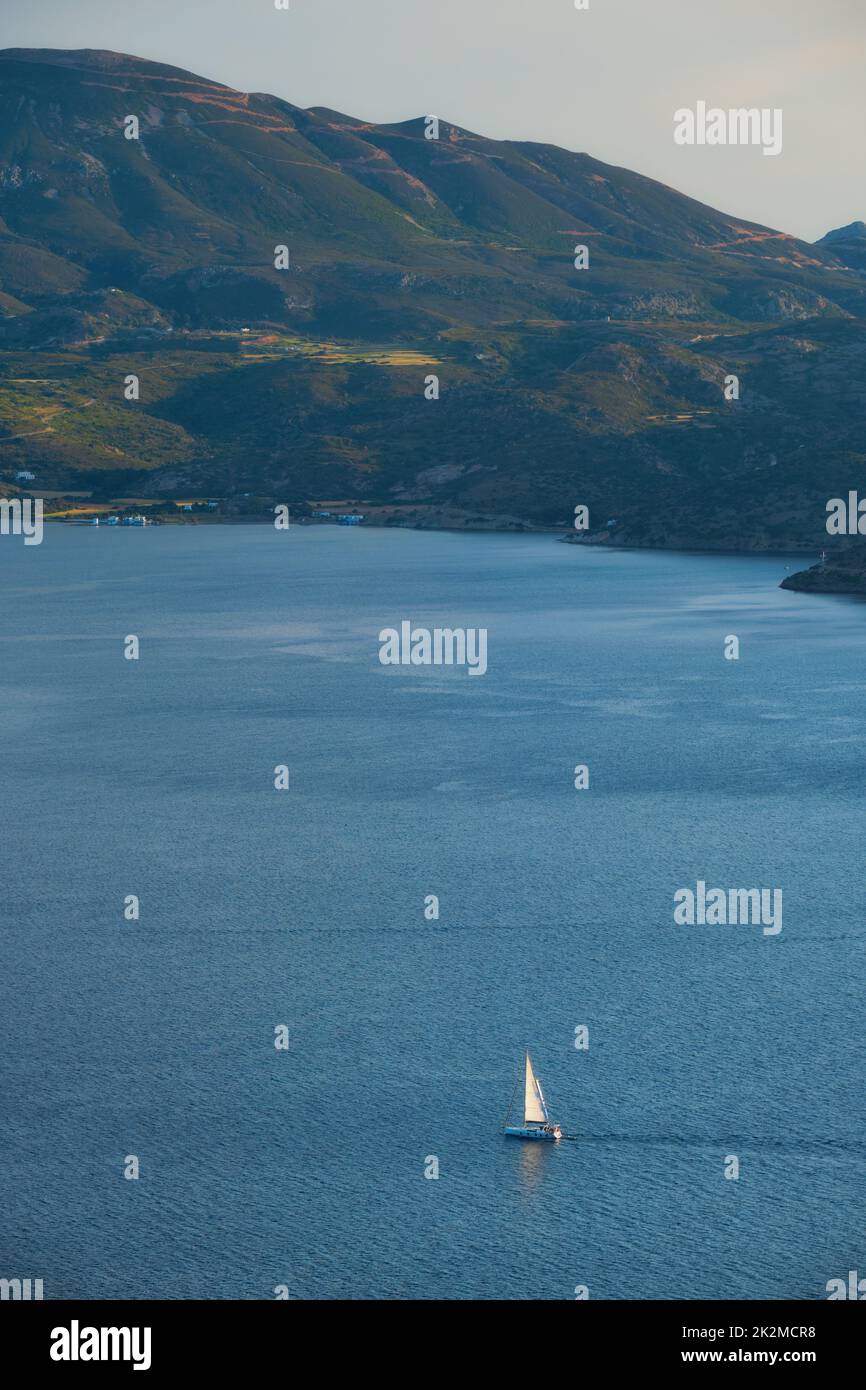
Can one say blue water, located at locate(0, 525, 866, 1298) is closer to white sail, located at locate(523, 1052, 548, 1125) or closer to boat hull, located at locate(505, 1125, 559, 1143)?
boat hull, located at locate(505, 1125, 559, 1143)

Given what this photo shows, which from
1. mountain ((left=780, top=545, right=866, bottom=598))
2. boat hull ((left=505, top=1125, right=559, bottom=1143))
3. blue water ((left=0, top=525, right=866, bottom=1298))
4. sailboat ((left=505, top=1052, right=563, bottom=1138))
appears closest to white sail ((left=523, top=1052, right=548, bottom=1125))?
Result: sailboat ((left=505, top=1052, right=563, bottom=1138))

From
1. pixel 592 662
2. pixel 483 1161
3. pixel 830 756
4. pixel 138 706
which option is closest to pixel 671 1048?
pixel 483 1161

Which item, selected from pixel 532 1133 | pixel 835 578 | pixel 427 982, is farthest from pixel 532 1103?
pixel 835 578

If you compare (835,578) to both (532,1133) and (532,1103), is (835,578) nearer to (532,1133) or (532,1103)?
(532,1103)

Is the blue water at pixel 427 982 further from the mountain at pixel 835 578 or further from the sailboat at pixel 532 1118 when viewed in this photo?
the mountain at pixel 835 578
